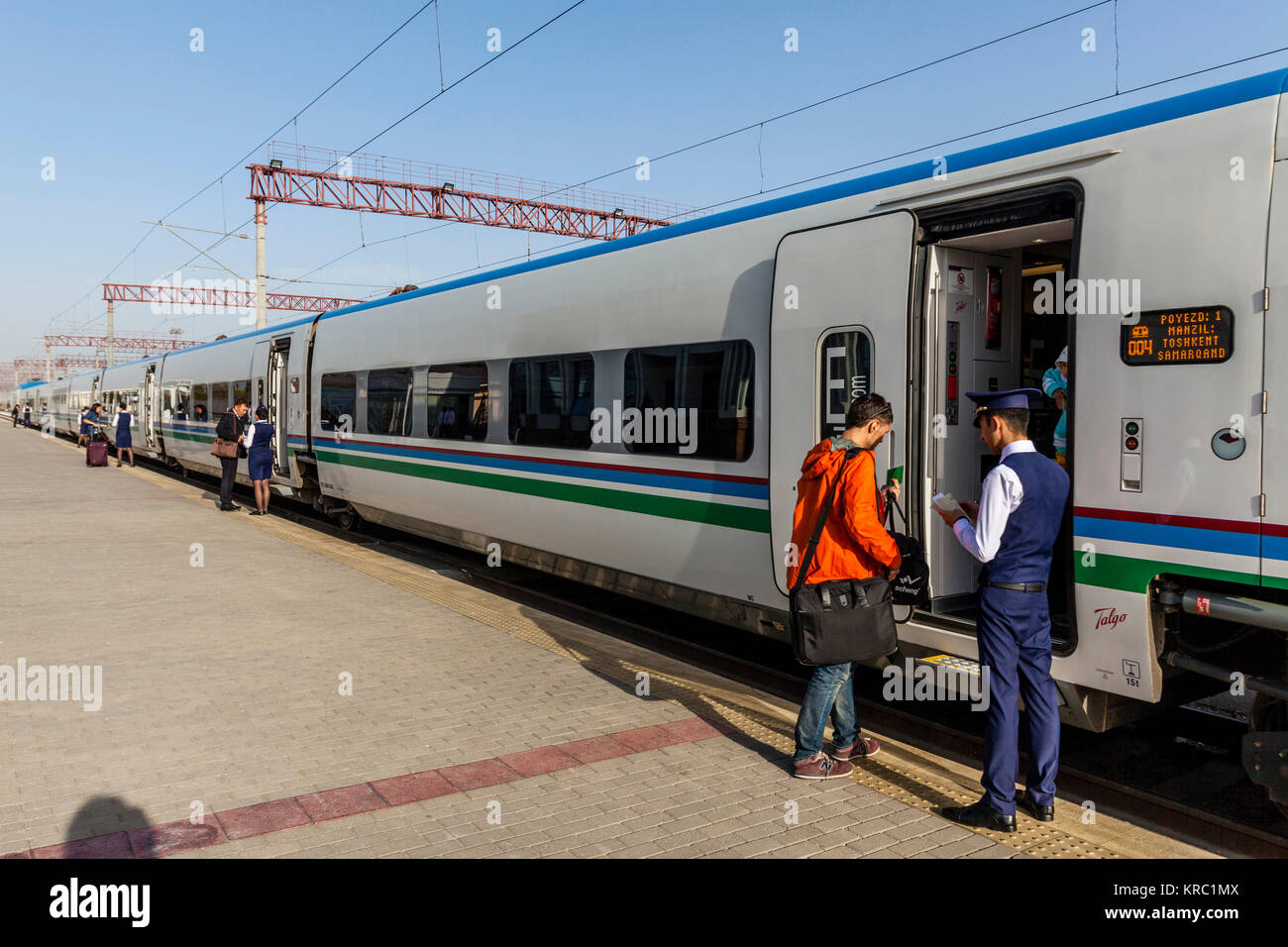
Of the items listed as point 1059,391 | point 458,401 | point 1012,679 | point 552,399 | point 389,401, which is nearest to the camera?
point 1012,679

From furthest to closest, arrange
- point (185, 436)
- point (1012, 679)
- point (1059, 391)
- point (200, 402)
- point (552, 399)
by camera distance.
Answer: point (185, 436), point (200, 402), point (552, 399), point (1059, 391), point (1012, 679)

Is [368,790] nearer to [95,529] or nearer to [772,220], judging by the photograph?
[772,220]

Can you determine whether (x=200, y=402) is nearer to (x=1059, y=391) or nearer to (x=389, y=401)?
(x=389, y=401)

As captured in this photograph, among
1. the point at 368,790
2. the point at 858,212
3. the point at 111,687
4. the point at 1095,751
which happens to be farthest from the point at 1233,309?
the point at 111,687

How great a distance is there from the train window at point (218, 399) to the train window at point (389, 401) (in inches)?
322

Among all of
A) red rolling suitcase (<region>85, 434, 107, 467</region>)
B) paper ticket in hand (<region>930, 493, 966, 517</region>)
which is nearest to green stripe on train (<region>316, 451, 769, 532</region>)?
paper ticket in hand (<region>930, 493, 966, 517</region>)

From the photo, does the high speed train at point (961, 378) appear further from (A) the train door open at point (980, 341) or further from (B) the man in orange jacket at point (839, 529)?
(B) the man in orange jacket at point (839, 529)

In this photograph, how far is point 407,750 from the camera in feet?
17.1

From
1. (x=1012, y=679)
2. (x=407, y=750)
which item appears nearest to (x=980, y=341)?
(x=1012, y=679)

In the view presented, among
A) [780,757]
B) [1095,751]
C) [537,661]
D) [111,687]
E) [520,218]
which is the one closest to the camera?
[780,757]

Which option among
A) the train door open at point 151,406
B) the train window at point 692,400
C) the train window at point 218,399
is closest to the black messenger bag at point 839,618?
the train window at point 692,400

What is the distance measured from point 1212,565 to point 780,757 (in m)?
Answer: 2.29

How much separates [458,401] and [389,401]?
215cm
